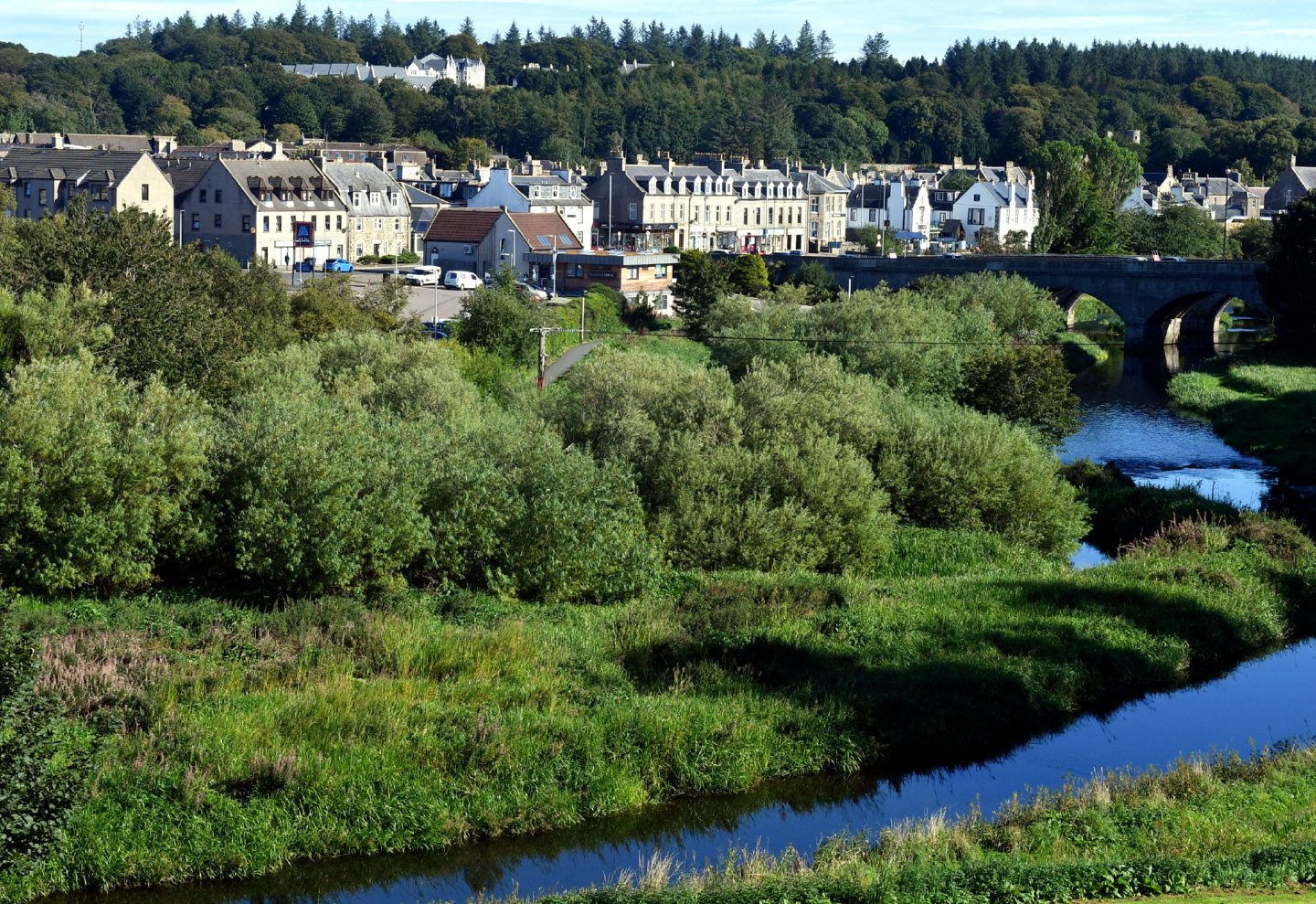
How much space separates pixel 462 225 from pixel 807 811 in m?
63.4

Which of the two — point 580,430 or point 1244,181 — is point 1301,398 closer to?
point 580,430

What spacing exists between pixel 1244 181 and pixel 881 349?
362ft

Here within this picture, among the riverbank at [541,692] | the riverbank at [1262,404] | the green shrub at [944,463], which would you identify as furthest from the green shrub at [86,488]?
the riverbank at [1262,404]

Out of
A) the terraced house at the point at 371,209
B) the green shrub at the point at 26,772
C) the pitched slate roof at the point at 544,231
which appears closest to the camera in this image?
the green shrub at the point at 26,772

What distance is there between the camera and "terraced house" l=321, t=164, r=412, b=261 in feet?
278

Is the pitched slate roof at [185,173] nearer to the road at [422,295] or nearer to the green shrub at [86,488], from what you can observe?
the road at [422,295]

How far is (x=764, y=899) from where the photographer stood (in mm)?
16641

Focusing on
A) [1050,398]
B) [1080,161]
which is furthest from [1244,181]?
[1050,398]

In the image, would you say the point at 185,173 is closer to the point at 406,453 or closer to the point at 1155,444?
the point at 1155,444

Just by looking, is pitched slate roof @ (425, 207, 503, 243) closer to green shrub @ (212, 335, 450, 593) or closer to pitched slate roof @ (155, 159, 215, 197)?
pitched slate roof @ (155, 159, 215, 197)

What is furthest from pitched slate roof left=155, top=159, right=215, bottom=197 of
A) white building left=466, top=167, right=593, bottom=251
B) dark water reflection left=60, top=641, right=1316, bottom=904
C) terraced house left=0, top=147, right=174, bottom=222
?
dark water reflection left=60, top=641, right=1316, bottom=904

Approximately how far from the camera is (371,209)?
8638 cm

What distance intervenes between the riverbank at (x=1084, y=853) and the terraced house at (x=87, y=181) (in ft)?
211

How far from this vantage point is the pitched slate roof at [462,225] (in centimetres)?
8050
